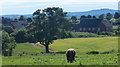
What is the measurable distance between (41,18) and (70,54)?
42.5m

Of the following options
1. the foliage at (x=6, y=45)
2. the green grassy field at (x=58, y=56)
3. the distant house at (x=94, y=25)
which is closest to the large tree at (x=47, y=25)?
Answer: the green grassy field at (x=58, y=56)

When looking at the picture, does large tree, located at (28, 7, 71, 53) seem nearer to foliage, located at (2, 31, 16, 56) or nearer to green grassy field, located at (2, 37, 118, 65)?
green grassy field, located at (2, 37, 118, 65)

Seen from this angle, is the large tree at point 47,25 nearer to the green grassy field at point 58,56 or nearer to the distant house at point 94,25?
the green grassy field at point 58,56

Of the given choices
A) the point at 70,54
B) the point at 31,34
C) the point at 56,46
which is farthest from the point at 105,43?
the point at 70,54

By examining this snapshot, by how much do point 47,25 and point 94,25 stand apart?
253 feet

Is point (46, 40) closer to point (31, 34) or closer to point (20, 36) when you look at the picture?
point (31, 34)

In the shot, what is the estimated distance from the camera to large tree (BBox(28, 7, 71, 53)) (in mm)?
66125

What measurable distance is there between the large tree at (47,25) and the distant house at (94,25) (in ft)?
236

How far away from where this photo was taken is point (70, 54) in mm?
25188

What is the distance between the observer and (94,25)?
466 feet

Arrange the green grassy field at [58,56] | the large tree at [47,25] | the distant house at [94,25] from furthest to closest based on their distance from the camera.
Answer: the distant house at [94,25] → the large tree at [47,25] → the green grassy field at [58,56]

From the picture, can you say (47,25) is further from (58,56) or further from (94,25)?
(94,25)

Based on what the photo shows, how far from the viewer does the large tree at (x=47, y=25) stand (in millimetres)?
66125

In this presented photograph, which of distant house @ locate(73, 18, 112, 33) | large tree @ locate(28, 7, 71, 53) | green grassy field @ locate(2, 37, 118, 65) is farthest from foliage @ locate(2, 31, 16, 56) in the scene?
distant house @ locate(73, 18, 112, 33)
